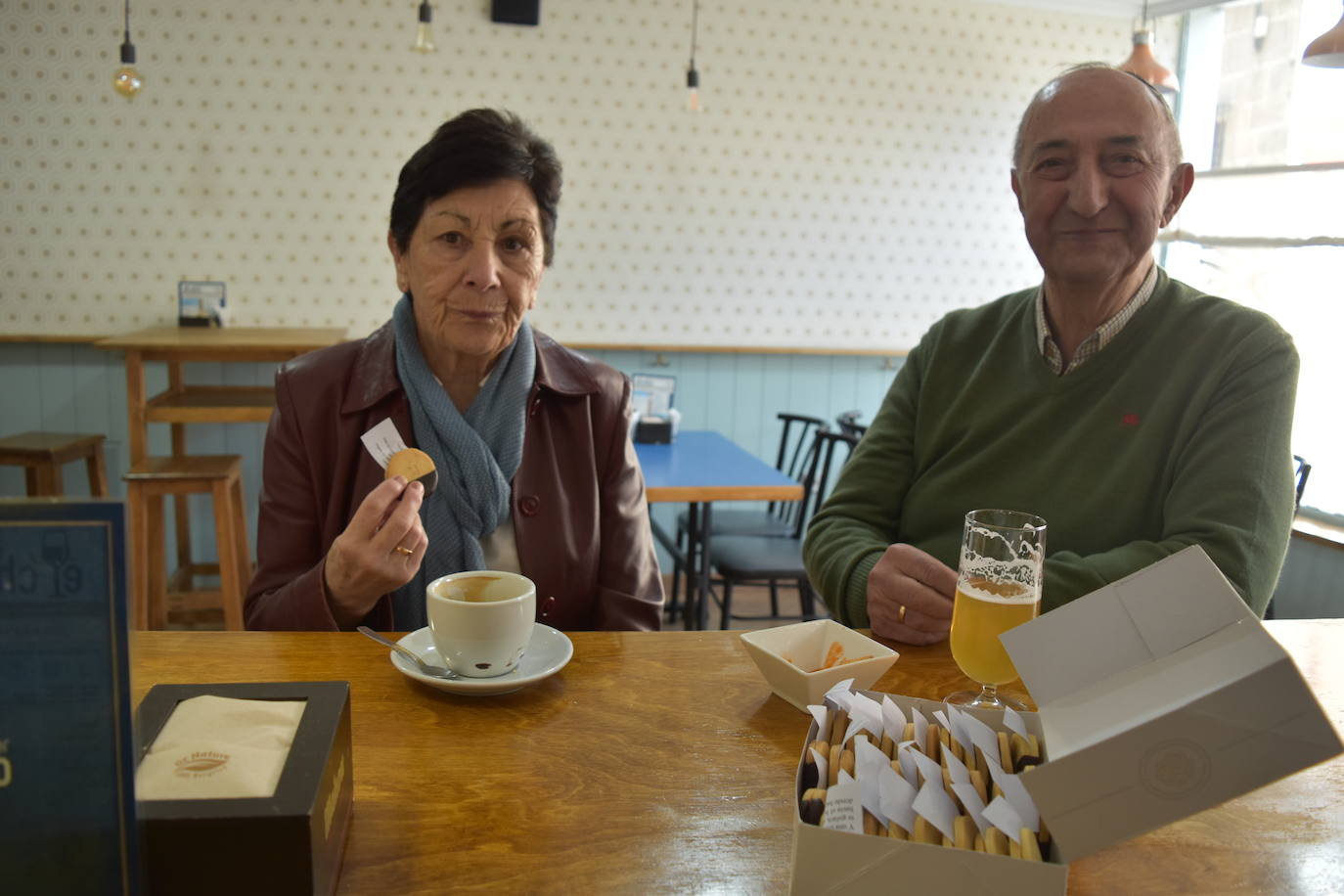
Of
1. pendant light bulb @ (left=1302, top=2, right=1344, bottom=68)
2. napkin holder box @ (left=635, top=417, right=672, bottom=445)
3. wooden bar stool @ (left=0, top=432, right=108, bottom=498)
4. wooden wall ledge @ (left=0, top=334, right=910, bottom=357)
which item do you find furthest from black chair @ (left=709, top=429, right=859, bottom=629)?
wooden bar stool @ (left=0, top=432, right=108, bottom=498)

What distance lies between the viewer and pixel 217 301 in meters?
4.18

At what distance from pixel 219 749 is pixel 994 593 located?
73 cm

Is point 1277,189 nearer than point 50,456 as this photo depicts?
No

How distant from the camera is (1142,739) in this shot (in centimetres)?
55

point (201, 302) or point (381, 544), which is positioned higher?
point (201, 302)

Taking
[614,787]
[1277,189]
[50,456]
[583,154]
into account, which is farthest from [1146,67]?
[50,456]

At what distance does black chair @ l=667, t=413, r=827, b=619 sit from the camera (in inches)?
148

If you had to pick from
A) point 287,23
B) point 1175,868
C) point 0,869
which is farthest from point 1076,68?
point 287,23

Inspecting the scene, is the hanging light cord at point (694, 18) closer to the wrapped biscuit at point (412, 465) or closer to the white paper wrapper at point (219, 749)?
the wrapped biscuit at point (412, 465)

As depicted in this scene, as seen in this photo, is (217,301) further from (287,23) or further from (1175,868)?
(1175,868)

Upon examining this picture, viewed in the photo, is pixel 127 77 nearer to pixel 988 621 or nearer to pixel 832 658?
pixel 832 658

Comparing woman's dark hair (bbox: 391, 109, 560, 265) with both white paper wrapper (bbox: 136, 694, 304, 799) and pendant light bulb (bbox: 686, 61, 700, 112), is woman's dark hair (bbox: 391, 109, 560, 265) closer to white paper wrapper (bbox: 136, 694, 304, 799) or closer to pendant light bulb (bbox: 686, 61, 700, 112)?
white paper wrapper (bbox: 136, 694, 304, 799)

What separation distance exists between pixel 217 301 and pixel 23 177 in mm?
901

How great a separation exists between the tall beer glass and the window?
125 inches
